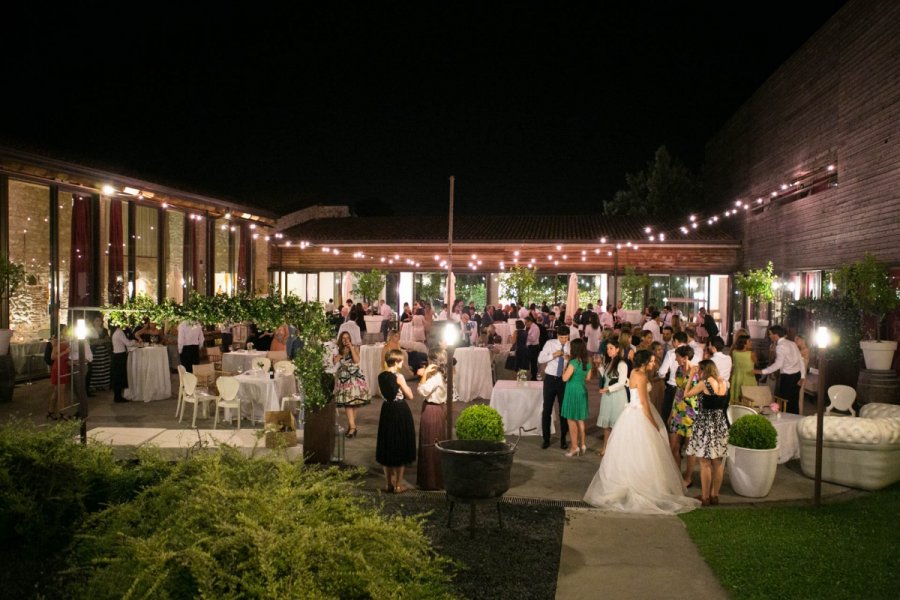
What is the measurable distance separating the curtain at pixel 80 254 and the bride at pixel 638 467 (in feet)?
43.3

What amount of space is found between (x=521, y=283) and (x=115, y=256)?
467 inches

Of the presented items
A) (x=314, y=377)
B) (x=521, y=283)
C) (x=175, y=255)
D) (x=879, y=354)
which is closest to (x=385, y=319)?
(x=521, y=283)

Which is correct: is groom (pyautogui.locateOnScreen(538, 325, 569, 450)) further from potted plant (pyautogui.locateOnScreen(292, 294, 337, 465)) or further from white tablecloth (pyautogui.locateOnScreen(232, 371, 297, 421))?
white tablecloth (pyautogui.locateOnScreen(232, 371, 297, 421))

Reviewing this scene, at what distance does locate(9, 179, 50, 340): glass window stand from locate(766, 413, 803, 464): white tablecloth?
1354cm

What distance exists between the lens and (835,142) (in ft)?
49.1

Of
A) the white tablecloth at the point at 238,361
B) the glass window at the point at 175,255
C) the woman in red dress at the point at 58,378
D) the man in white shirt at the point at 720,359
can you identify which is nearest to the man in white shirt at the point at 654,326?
the man in white shirt at the point at 720,359

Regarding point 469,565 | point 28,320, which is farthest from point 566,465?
point 28,320

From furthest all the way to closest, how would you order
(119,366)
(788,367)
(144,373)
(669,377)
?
(144,373), (119,366), (788,367), (669,377)

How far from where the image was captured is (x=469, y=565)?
212 inches

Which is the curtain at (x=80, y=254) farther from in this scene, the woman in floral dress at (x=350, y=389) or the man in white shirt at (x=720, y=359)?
the man in white shirt at (x=720, y=359)

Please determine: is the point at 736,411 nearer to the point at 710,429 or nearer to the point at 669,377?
the point at 669,377

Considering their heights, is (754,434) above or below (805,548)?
above

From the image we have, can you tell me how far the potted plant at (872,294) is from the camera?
11102mm

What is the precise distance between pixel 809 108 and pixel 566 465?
12219 millimetres
